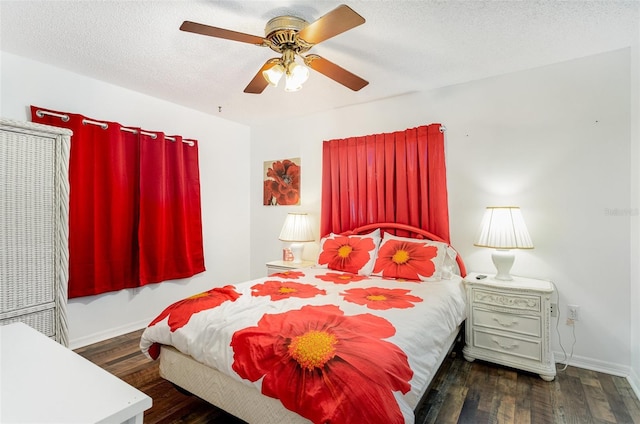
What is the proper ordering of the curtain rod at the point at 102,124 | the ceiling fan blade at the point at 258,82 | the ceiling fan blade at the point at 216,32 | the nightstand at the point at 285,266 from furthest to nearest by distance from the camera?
the nightstand at the point at 285,266
the curtain rod at the point at 102,124
the ceiling fan blade at the point at 258,82
the ceiling fan blade at the point at 216,32

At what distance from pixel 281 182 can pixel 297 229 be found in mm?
858

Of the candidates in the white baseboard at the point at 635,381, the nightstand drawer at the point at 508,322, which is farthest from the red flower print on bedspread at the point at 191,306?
the white baseboard at the point at 635,381

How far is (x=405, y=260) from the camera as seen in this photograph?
8.82 feet

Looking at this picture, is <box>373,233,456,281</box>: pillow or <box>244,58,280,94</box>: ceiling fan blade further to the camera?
<box>373,233,456,281</box>: pillow

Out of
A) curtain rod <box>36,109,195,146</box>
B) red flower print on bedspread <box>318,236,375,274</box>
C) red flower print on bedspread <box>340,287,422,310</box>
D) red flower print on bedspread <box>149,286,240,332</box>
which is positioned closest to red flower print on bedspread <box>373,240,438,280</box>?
red flower print on bedspread <box>318,236,375,274</box>

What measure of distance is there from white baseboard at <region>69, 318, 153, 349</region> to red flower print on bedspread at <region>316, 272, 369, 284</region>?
6.47 ft

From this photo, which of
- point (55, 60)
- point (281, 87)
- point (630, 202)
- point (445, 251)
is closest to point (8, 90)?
point (55, 60)

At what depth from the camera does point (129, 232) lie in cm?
304

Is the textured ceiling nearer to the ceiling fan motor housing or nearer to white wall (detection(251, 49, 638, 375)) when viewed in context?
the ceiling fan motor housing

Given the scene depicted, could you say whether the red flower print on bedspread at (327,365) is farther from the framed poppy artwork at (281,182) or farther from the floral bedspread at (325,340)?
the framed poppy artwork at (281,182)

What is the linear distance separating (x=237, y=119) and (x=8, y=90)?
216 cm

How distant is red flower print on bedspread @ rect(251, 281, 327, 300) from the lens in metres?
2.12

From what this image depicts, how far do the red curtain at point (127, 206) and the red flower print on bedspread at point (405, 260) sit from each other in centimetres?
219

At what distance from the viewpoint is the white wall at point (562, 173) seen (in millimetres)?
2295
